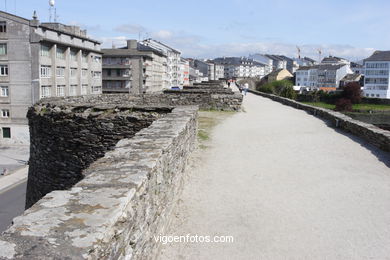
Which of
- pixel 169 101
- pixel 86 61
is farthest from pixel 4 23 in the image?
pixel 169 101

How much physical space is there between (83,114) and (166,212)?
5052mm

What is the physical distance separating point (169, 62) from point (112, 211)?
97459 mm

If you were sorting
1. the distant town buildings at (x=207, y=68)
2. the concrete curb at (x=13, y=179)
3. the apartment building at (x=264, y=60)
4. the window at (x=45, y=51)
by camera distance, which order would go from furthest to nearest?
the apartment building at (x=264, y=60), the distant town buildings at (x=207, y=68), the window at (x=45, y=51), the concrete curb at (x=13, y=179)

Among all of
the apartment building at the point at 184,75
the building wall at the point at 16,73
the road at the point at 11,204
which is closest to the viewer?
the road at the point at 11,204

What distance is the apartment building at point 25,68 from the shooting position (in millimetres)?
39156

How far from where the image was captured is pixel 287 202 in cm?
603

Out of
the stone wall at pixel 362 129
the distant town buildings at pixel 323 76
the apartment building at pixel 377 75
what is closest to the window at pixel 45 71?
the stone wall at pixel 362 129

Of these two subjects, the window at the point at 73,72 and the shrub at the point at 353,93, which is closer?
the window at the point at 73,72

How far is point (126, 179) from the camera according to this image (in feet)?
11.6

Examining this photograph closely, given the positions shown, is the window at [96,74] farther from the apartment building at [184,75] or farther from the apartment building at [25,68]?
the apartment building at [184,75]

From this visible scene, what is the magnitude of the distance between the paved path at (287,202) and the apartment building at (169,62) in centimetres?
8289

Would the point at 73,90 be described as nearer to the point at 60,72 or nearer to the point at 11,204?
the point at 60,72

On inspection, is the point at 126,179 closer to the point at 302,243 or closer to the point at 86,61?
the point at 302,243

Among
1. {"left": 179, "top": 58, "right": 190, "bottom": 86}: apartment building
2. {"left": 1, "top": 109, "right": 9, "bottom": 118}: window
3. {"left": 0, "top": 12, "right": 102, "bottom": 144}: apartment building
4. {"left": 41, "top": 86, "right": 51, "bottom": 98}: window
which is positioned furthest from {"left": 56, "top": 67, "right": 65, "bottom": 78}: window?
{"left": 179, "top": 58, "right": 190, "bottom": 86}: apartment building
